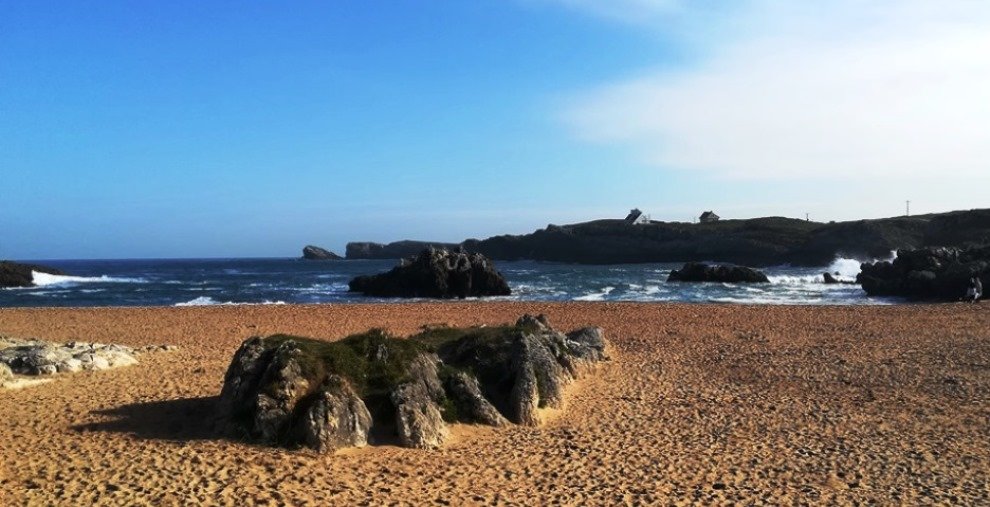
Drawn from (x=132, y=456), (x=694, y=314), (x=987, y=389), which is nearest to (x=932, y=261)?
(x=694, y=314)

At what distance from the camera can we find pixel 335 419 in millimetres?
9398

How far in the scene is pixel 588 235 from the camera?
12312cm

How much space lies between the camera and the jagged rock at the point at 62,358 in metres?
13.7

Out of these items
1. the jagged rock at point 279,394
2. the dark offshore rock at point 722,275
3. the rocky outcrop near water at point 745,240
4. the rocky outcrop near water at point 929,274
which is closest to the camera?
the jagged rock at point 279,394

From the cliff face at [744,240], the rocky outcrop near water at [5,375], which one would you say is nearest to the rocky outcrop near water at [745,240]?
the cliff face at [744,240]

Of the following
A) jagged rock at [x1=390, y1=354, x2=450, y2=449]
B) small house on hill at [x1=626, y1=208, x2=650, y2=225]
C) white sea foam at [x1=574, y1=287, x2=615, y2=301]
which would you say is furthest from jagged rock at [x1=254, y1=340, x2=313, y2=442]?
small house on hill at [x1=626, y1=208, x2=650, y2=225]

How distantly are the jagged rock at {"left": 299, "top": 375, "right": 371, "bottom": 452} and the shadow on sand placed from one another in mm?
1336

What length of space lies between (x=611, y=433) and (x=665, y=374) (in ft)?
17.6

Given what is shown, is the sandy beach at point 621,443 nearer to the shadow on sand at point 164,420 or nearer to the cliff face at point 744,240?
the shadow on sand at point 164,420

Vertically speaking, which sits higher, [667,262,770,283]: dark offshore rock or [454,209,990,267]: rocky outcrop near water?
[454,209,990,267]: rocky outcrop near water

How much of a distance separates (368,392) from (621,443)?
3.71 meters

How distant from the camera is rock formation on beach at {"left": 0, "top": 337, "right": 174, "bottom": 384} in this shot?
1372 cm

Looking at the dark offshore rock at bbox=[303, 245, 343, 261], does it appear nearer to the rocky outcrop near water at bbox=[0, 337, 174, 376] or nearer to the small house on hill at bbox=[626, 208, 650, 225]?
the small house on hill at bbox=[626, 208, 650, 225]

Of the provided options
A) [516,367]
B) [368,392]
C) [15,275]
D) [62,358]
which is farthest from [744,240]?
[368,392]
